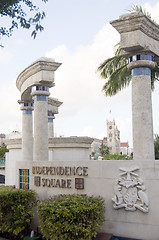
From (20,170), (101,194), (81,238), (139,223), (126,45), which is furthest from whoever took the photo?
(20,170)

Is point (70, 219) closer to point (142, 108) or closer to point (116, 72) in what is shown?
point (142, 108)

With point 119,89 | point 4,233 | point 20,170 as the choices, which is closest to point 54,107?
point 119,89

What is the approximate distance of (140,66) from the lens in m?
9.03

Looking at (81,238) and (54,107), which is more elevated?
(54,107)

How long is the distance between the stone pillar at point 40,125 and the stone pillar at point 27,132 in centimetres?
369

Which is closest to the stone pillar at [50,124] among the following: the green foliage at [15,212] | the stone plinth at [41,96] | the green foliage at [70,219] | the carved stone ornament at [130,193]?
the stone plinth at [41,96]

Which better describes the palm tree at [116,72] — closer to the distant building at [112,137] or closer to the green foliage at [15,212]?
the green foliage at [15,212]

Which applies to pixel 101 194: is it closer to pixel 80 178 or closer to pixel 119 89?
pixel 80 178

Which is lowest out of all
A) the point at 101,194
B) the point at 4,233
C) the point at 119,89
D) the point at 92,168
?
the point at 4,233

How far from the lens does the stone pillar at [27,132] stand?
631 inches

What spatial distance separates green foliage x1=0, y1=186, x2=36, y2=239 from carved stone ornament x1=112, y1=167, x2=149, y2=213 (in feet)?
8.39

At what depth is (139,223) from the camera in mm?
7434

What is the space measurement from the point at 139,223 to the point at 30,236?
3170 mm

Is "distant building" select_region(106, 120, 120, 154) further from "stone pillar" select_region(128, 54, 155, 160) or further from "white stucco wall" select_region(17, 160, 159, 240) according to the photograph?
"white stucco wall" select_region(17, 160, 159, 240)
